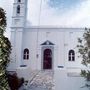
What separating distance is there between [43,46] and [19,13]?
186 inches

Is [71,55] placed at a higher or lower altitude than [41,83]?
higher

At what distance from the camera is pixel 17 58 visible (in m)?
32.2

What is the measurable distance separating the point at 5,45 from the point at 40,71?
66.9 ft

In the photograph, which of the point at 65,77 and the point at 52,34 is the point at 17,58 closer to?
the point at 52,34

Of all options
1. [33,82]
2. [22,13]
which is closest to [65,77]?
[33,82]

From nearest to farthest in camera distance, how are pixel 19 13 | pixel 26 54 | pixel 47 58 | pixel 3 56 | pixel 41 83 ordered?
pixel 3 56 < pixel 41 83 < pixel 26 54 < pixel 47 58 < pixel 19 13

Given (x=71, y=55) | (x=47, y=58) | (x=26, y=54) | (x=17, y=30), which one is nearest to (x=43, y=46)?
(x=47, y=58)

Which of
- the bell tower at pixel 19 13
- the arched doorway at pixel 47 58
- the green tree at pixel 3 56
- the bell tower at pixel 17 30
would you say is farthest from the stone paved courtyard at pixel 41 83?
the green tree at pixel 3 56

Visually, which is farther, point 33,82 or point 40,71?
point 40,71

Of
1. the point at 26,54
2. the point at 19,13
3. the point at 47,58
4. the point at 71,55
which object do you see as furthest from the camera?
the point at 19,13

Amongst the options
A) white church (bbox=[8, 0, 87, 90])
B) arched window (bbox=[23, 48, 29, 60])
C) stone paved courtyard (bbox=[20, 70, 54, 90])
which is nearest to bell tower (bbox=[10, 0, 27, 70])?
white church (bbox=[8, 0, 87, 90])

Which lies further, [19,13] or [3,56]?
[19,13]

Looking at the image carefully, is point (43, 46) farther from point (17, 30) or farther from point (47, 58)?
point (17, 30)

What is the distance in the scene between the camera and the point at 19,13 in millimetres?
34094
